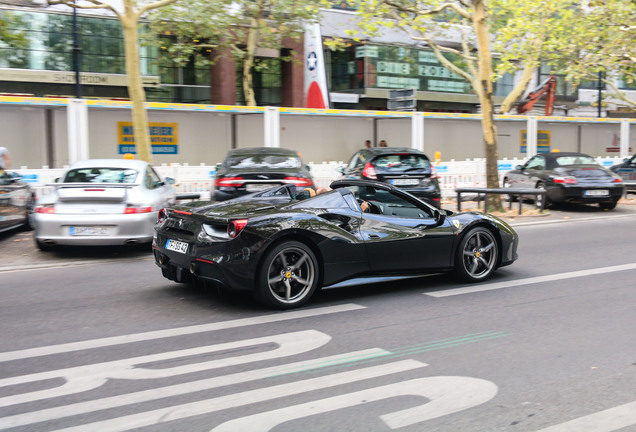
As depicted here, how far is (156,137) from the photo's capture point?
67.3 feet

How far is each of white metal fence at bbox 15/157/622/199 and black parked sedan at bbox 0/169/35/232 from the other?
191 centimetres

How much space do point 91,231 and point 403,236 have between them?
4.64m

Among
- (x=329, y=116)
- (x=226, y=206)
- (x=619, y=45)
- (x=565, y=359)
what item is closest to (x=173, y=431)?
(x=565, y=359)

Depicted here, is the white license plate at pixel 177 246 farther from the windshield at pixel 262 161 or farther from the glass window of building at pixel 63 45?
the glass window of building at pixel 63 45

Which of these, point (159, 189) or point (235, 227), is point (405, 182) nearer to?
point (159, 189)

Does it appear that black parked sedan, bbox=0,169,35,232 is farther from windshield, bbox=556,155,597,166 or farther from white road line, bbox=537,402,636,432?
windshield, bbox=556,155,597,166

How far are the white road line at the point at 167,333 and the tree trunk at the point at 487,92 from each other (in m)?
10.4

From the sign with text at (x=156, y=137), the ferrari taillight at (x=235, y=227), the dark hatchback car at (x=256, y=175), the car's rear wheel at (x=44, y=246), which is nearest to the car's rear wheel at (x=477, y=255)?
the ferrari taillight at (x=235, y=227)

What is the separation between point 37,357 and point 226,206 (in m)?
2.42

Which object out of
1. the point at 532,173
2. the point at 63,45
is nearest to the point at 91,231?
the point at 532,173

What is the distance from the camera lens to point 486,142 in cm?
1633

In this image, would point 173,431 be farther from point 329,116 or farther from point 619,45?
point 619,45

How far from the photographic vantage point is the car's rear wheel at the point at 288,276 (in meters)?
6.04

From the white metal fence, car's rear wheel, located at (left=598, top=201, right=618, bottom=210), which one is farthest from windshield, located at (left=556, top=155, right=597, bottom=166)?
the white metal fence
